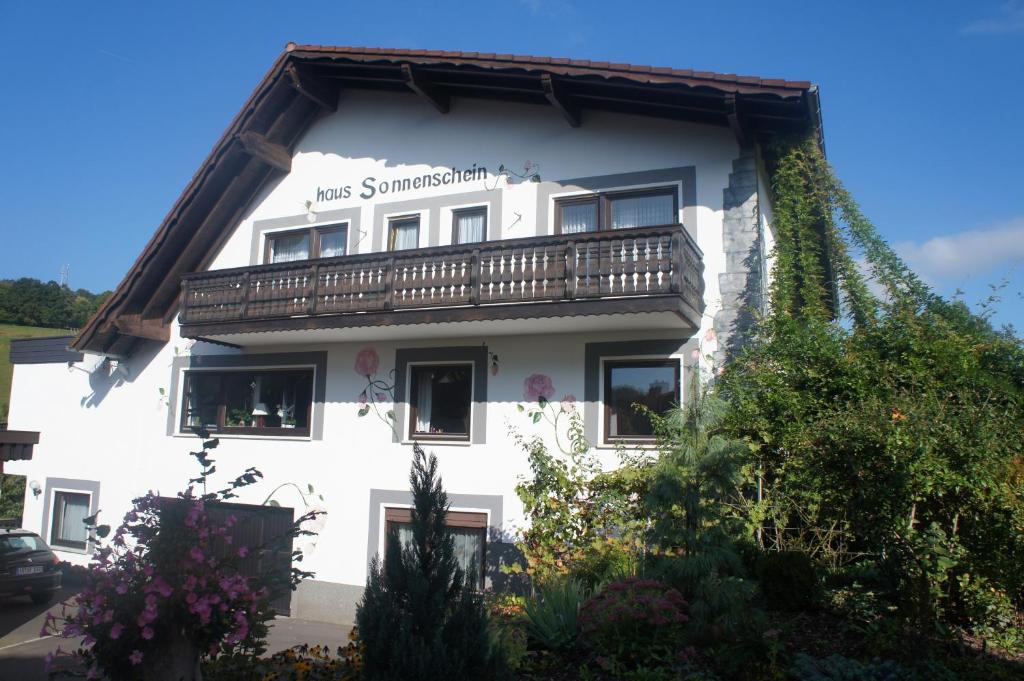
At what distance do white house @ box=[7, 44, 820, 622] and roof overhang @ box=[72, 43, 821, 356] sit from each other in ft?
0.14

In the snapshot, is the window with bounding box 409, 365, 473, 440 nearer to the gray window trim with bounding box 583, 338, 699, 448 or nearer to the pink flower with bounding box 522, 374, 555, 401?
the pink flower with bounding box 522, 374, 555, 401

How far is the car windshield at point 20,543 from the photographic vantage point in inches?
547

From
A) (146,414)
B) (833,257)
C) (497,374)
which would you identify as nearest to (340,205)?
(497,374)

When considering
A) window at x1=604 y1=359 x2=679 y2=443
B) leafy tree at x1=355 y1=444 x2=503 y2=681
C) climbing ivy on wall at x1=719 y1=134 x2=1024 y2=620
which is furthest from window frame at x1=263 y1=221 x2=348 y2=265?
leafy tree at x1=355 y1=444 x2=503 y2=681

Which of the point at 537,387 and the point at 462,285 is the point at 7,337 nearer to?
the point at 462,285

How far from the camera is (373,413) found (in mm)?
13094

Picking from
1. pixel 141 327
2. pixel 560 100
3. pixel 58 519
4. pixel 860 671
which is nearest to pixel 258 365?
pixel 141 327

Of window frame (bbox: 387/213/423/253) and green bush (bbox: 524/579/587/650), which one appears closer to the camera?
green bush (bbox: 524/579/587/650)

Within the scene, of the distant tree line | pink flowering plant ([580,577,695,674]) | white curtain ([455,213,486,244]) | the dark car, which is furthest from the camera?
the distant tree line

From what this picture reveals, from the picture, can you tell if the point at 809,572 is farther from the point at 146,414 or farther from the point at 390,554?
the point at 146,414

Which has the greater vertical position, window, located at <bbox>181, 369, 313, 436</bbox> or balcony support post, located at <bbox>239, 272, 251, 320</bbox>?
balcony support post, located at <bbox>239, 272, 251, 320</bbox>

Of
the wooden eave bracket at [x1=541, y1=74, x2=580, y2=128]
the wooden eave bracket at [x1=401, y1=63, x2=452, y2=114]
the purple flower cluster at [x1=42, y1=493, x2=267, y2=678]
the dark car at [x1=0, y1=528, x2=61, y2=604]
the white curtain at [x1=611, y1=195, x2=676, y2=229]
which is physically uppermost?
the wooden eave bracket at [x1=401, y1=63, x2=452, y2=114]

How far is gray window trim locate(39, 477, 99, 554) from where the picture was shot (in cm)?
1599

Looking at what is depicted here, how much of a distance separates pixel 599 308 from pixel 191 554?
6.43 m
